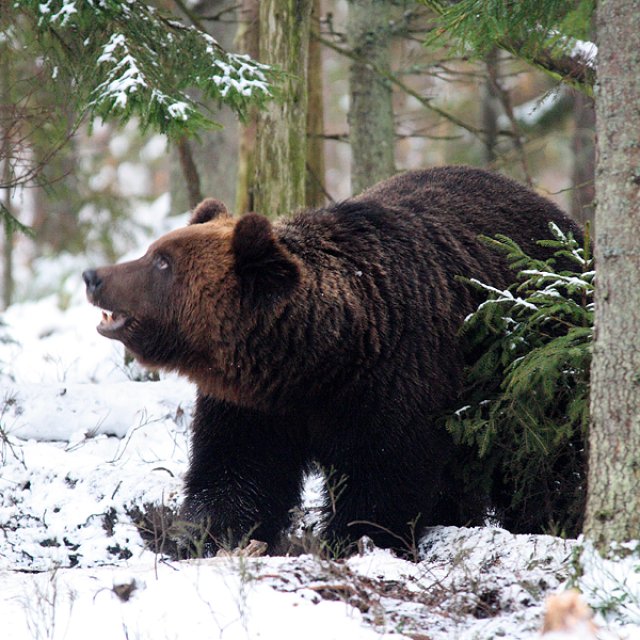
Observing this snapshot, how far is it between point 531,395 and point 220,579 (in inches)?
89.8

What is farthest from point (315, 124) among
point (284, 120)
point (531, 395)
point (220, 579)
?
point (220, 579)

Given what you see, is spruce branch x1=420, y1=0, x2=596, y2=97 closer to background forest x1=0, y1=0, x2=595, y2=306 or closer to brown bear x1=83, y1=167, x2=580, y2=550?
background forest x1=0, y1=0, x2=595, y2=306

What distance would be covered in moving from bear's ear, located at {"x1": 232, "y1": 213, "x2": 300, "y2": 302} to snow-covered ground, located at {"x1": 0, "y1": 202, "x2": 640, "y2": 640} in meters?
1.37

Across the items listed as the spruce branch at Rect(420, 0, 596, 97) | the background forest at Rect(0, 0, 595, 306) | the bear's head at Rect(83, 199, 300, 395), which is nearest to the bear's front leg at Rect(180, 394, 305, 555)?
the bear's head at Rect(83, 199, 300, 395)

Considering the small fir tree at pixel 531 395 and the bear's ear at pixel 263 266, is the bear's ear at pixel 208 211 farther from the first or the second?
the small fir tree at pixel 531 395

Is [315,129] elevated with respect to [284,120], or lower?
elevated

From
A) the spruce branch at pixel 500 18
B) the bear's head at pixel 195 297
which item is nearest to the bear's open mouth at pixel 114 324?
the bear's head at pixel 195 297

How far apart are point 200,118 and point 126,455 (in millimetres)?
2660

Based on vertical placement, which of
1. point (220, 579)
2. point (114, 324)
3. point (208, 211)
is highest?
point (208, 211)

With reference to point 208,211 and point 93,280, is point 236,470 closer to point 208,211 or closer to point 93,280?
point 93,280

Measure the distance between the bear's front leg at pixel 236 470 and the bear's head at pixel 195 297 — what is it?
12.6 inches

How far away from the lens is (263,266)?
5.25m

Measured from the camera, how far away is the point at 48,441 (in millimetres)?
7336

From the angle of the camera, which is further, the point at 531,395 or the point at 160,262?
the point at 160,262
